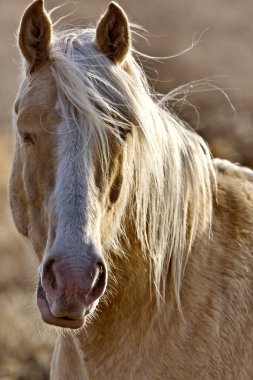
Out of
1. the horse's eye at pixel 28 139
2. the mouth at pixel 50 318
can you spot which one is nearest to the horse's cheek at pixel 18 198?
the horse's eye at pixel 28 139

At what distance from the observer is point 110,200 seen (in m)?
3.27

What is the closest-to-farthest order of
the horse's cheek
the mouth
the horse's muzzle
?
the horse's muzzle → the mouth → the horse's cheek

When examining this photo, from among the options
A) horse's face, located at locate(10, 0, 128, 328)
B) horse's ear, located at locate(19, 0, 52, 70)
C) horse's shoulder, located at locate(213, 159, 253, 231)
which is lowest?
horse's shoulder, located at locate(213, 159, 253, 231)

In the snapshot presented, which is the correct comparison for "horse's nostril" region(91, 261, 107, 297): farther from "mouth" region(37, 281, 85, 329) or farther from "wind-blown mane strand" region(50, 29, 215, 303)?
"wind-blown mane strand" region(50, 29, 215, 303)

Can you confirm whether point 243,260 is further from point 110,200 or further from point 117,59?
point 117,59

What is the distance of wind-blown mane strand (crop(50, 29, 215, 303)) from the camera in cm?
321

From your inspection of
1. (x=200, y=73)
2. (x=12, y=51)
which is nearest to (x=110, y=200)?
(x=200, y=73)

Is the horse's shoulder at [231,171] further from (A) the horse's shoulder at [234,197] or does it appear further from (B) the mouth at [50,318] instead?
(B) the mouth at [50,318]

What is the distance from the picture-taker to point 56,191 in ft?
10.0

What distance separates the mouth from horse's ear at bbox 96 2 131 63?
1.10 meters

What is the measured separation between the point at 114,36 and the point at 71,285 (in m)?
1.21

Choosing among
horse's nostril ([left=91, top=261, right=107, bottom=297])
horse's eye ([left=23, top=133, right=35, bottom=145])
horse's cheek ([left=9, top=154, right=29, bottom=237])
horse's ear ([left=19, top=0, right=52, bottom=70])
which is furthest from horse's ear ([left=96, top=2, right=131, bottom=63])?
horse's nostril ([left=91, top=261, right=107, bottom=297])

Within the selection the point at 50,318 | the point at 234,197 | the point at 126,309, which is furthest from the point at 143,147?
the point at 50,318

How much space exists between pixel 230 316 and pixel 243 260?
281 millimetres
